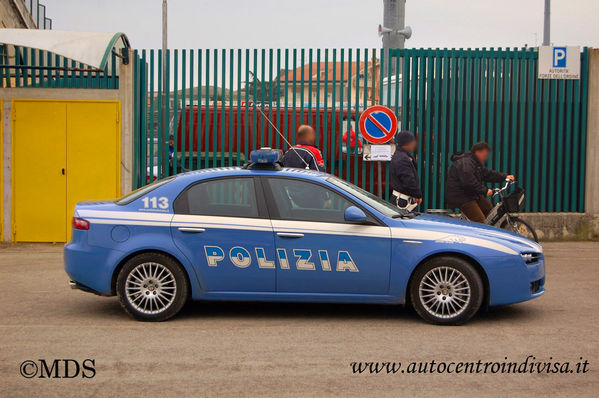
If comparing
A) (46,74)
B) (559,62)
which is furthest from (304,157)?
(559,62)

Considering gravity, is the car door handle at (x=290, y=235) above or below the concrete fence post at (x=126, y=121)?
below

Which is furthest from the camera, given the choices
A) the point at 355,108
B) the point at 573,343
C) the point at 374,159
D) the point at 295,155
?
the point at 355,108

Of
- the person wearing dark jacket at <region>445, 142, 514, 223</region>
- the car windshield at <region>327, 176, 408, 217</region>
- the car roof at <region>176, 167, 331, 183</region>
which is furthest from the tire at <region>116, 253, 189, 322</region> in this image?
the person wearing dark jacket at <region>445, 142, 514, 223</region>

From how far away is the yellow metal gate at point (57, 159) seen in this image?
13.4 meters

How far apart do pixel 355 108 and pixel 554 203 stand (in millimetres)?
4050

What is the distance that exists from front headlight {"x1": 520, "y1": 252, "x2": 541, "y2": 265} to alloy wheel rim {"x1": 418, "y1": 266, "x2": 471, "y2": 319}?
62 centimetres

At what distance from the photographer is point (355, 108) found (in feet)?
45.4

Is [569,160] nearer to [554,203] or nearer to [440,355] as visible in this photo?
[554,203]

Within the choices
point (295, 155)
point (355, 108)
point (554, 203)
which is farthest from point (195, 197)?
point (554, 203)

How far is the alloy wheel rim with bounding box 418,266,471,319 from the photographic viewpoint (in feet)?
23.4

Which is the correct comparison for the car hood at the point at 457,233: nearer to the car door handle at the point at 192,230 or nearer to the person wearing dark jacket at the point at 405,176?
the car door handle at the point at 192,230

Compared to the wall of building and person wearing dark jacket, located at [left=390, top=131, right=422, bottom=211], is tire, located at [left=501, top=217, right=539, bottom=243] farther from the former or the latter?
the wall of building

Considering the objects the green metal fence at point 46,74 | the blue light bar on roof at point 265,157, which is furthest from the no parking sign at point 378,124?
the blue light bar on roof at point 265,157

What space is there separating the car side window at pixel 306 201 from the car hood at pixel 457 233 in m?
0.55
